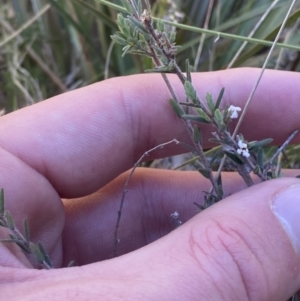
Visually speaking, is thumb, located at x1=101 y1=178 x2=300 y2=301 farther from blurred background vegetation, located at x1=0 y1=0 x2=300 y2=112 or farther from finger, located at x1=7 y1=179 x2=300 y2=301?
blurred background vegetation, located at x1=0 y1=0 x2=300 y2=112

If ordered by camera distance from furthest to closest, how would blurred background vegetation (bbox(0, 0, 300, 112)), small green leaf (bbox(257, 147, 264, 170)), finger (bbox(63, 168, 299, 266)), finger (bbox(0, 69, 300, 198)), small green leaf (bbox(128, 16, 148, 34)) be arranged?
blurred background vegetation (bbox(0, 0, 300, 112))
finger (bbox(63, 168, 299, 266))
finger (bbox(0, 69, 300, 198))
small green leaf (bbox(257, 147, 264, 170))
small green leaf (bbox(128, 16, 148, 34))

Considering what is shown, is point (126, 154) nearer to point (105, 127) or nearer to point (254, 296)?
point (105, 127)

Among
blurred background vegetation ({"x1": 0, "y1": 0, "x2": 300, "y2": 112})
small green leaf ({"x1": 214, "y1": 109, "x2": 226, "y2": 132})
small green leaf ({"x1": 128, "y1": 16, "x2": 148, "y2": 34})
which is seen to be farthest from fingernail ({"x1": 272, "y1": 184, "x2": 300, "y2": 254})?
blurred background vegetation ({"x1": 0, "y1": 0, "x2": 300, "y2": 112})

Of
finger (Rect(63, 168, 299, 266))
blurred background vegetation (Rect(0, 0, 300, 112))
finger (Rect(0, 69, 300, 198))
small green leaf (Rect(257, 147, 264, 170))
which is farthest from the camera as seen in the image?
blurred background vegetation (Rect(0, 0, 300, 112))

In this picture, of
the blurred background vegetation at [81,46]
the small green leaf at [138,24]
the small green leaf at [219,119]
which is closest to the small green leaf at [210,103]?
the small green leaf at [219,119]

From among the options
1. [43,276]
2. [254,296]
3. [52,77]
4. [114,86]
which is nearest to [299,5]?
[114,86]

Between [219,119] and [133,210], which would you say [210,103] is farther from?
[133,210]
